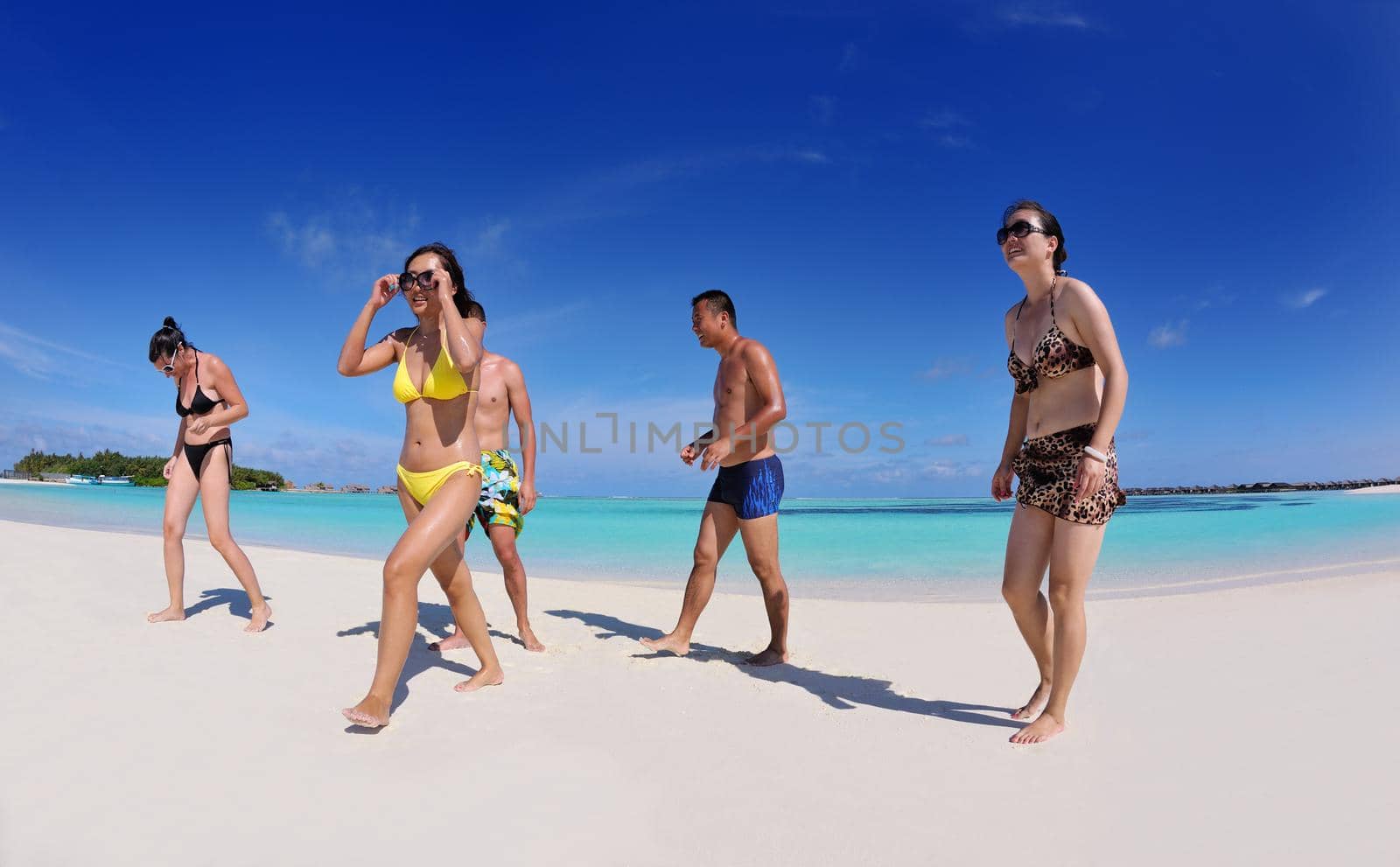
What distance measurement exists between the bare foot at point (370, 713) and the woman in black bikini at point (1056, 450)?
2.79 m

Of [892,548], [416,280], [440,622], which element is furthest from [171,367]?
[892,548]

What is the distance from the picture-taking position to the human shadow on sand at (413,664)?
373 cm

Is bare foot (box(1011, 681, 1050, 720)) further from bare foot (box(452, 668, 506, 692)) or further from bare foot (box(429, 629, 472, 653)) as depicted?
bare foot (box(429, 629, 472, 653))

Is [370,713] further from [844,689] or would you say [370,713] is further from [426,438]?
[844,689]

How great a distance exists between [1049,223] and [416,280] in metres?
3.09

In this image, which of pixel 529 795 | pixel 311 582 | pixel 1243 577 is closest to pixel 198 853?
pixel 529 795

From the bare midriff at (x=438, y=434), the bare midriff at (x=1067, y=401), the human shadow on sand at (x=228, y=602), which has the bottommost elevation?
the human shadow on sand at (x=228, y=602)

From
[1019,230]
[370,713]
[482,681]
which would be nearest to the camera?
[370,713]

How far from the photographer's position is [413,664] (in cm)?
468

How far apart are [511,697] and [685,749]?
1.22 meters

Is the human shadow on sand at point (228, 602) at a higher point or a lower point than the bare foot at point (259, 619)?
lower

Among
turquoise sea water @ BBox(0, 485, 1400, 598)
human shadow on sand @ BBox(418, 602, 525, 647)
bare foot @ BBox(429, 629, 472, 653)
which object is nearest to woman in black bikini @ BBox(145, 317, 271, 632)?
human shadow on sand @ BBox(418, 602, 525, 647)

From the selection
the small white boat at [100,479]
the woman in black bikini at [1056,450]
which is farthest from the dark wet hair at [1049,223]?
the small white boat at [100,479]

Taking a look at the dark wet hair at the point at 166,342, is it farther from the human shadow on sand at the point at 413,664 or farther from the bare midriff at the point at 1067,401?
the bare midriff at the point at 1067,401
